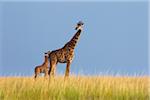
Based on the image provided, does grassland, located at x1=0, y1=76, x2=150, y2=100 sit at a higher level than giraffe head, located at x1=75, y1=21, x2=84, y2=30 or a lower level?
lower

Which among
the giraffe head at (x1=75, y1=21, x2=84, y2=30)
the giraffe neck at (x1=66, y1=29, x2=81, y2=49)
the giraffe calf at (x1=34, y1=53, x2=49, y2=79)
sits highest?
the giraffe head at (x1=75, y1=21, x2=84, y2=30)

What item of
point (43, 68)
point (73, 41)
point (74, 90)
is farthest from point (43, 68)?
point (74, 90)

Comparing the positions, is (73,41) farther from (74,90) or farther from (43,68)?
(74,90)

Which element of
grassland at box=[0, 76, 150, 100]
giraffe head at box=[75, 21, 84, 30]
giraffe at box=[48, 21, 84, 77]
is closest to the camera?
grassland at box=[0, 76, 150, 100]

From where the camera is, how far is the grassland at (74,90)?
7.54m

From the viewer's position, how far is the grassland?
754 centimetres

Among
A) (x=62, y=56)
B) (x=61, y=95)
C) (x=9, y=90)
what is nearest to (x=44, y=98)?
(x=61, y=95)

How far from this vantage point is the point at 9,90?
794 cm

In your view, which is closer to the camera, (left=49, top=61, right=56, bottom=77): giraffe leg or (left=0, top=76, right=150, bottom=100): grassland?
(left=0, top=76, right=150, bottom=100): grassland

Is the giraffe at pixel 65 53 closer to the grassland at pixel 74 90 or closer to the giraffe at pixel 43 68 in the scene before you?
the giraffe at pixel 43 68

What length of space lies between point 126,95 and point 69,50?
3.22m

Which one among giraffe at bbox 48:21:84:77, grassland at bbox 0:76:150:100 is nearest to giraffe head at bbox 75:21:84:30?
giraffe at bbox 48:21:84:77

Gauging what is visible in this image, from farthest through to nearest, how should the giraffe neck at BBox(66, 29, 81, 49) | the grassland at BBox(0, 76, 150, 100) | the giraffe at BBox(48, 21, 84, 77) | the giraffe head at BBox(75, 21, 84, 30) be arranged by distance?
the giraffe neck at BBox(66, 29, 81, 49), the giraffe at BBox(48, 21, 84, 77), the giraffe head at BBox(75, 21, 84, 30), the grassland at BBox(0, 76, 150, 100)

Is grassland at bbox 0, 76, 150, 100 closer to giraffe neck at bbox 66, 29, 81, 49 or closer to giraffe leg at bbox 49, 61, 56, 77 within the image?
giraffe leg at bbox 49, 61, 56, 77
